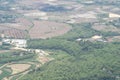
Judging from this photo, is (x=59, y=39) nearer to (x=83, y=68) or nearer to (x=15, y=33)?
(x=15, y=33)

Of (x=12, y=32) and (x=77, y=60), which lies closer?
(x=77, y=60)

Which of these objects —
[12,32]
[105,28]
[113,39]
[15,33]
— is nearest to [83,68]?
[113,39]

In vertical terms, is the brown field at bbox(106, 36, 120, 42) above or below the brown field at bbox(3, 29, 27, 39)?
below

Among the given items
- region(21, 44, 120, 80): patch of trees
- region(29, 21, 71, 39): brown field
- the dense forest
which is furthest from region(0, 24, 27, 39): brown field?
region(21, 44, 120, 80): patch of trees

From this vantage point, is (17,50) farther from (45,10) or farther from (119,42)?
(45,10)

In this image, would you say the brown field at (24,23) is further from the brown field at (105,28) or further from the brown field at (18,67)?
the brown field at (18,67)

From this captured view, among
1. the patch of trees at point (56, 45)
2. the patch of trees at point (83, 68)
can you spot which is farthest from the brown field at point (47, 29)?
the patch of trees at point (83, 68)

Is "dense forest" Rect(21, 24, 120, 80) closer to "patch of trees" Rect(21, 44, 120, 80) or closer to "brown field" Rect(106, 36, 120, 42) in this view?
"patch of trees" Rect(21, 44, 120, 80)
